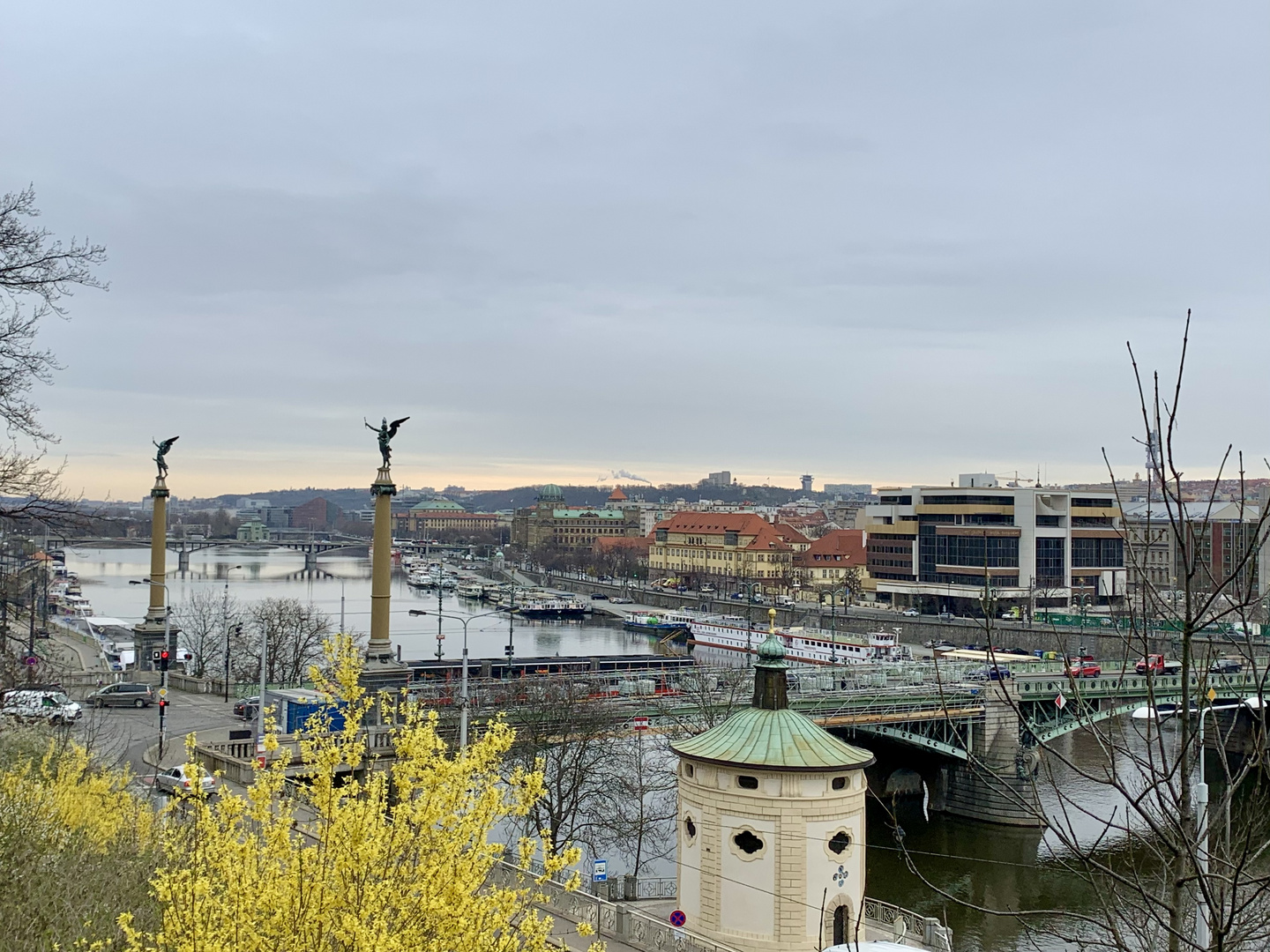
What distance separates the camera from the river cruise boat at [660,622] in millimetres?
91375

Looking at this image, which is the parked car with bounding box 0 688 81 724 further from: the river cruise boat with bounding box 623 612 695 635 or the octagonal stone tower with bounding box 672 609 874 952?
the river cruise boat with bounding box 623 612 695 635

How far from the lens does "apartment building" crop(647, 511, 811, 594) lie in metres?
118

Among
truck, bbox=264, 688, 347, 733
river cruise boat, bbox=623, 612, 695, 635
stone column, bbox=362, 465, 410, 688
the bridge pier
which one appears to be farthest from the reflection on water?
the bridge pier

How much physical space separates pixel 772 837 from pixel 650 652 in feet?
216

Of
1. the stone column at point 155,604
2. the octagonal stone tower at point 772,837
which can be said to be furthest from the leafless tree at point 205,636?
the octagonal stone tower at point 772,837

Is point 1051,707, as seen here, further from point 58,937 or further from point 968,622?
point 58,937

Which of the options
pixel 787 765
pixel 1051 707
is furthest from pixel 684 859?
pixel 1051 707

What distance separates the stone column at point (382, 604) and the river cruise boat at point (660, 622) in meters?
55.5

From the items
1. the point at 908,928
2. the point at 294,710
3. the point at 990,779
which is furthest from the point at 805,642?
the point at 908,928

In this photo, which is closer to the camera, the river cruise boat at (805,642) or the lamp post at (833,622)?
the river cruise boat at (805,642)

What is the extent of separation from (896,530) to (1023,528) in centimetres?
1036

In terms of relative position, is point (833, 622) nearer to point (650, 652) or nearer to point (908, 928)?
point (650, 652)

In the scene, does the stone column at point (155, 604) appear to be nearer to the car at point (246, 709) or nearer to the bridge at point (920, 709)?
the car at point (246, 709)

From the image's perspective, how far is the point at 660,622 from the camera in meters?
94.8
